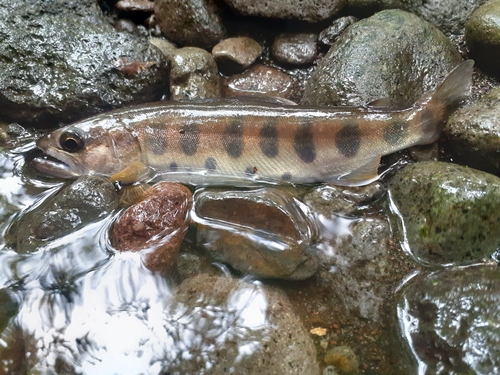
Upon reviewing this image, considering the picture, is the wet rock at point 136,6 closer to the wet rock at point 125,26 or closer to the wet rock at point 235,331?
the wet rock at point 125,26

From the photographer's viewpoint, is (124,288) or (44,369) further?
(124,288)

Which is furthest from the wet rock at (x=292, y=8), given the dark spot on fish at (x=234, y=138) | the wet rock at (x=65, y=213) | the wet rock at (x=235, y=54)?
the wet rock at (x=65, y=213)

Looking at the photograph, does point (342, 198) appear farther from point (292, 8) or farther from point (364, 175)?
point (292, 8)

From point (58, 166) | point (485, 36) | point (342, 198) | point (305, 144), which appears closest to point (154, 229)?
point (58, 166)

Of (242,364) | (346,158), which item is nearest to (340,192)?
(346,158)

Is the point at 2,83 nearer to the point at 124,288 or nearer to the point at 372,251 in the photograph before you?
the point at 124,288

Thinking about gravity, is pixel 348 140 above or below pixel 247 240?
above
